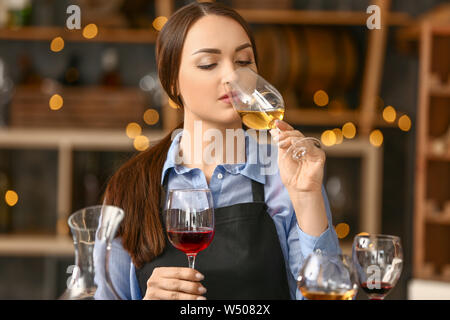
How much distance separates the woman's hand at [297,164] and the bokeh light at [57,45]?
2.19 metres

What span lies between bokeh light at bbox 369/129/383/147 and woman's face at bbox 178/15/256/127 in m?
1.88

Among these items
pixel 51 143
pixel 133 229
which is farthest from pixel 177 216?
pixel 51 143

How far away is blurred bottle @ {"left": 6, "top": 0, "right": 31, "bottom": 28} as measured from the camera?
296 cm

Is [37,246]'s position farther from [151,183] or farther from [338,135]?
[151,183]

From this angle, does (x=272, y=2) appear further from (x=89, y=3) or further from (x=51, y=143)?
(x=51, y=143)

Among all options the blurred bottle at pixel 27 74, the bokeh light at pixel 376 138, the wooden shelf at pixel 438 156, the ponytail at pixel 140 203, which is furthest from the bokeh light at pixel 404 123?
the ponytail at pixel 140 203

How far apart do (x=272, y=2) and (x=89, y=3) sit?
85 cm

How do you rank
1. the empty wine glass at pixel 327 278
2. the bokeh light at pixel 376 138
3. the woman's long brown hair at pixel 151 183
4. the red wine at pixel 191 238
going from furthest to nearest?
the bokeh light at pixel 376 138 < the woman's long brown hair at pixel 151 183 < the red wine at pixel 191 238 < the empty wine glass at pixel 327 278

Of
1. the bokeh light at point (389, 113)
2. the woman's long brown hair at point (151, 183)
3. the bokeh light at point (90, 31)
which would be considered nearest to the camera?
the woman's long brown hair at point (151, 183)

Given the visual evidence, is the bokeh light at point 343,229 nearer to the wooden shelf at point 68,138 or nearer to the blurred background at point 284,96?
the blurred background at point 284,96

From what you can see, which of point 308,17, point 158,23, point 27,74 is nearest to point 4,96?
point 27,74

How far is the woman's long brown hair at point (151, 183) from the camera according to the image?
1295 millimetres
